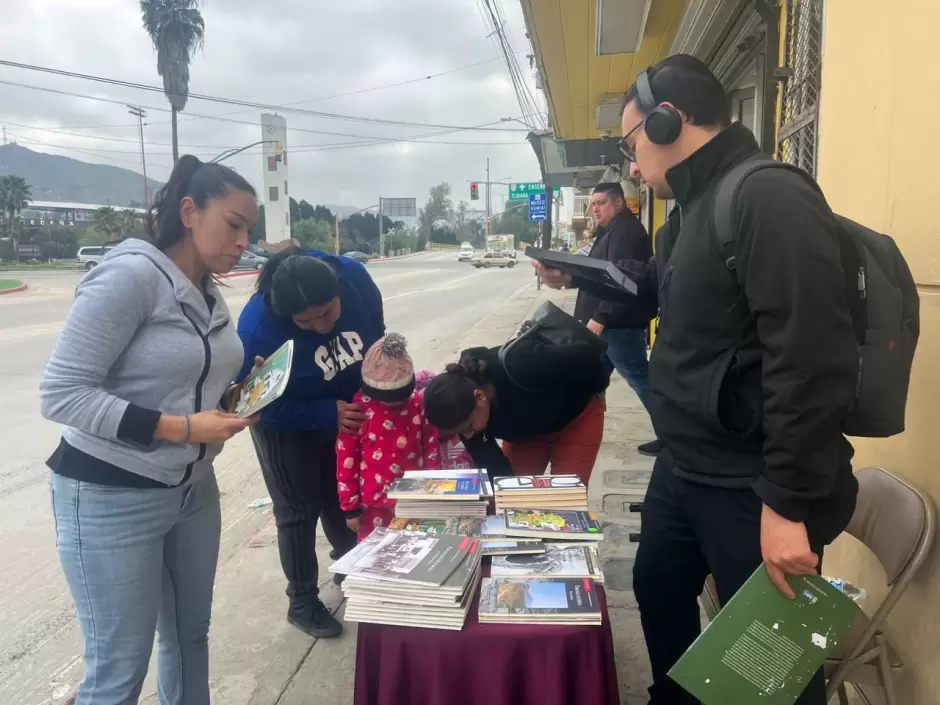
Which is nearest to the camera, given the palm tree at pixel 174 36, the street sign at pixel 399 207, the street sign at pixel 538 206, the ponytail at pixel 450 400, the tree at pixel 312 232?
the ponytail at pixel 450 400

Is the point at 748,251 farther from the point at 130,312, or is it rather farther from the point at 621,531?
the point at 621,531

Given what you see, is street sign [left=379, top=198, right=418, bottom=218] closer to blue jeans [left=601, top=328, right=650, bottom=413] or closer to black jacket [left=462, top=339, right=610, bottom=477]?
blue jeans [left=601, top=328, right=650, bottom=413]

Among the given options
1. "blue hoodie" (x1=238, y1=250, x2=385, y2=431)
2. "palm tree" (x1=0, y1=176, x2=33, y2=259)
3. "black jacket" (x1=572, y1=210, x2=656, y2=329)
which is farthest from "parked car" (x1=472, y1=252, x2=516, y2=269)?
"blue hoodie" (x1=238, y1=250, x2=385, y2=431)

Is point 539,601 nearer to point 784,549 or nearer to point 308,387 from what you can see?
point 784,549

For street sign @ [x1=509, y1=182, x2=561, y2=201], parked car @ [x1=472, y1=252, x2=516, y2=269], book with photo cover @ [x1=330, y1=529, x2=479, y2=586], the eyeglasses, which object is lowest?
parked car @ [x1=472, y1=252, x2=516, y2=269]

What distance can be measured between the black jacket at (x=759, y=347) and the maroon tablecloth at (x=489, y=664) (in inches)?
20.5

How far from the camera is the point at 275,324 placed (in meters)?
2.60

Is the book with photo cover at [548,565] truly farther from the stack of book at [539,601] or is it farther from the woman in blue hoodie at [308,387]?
the woman in blue hoodie at [308,387]

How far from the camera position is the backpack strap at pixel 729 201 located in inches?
56.5

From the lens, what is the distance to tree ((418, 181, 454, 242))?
325 feet

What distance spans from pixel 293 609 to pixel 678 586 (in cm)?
177

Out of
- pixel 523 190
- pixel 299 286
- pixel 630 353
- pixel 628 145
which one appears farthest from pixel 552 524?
pixel 523 190

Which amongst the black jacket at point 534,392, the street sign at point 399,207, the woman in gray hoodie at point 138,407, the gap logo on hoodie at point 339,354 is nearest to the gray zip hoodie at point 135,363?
the woman in gray hoodie at point 138,407

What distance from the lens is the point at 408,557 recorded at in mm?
1785
